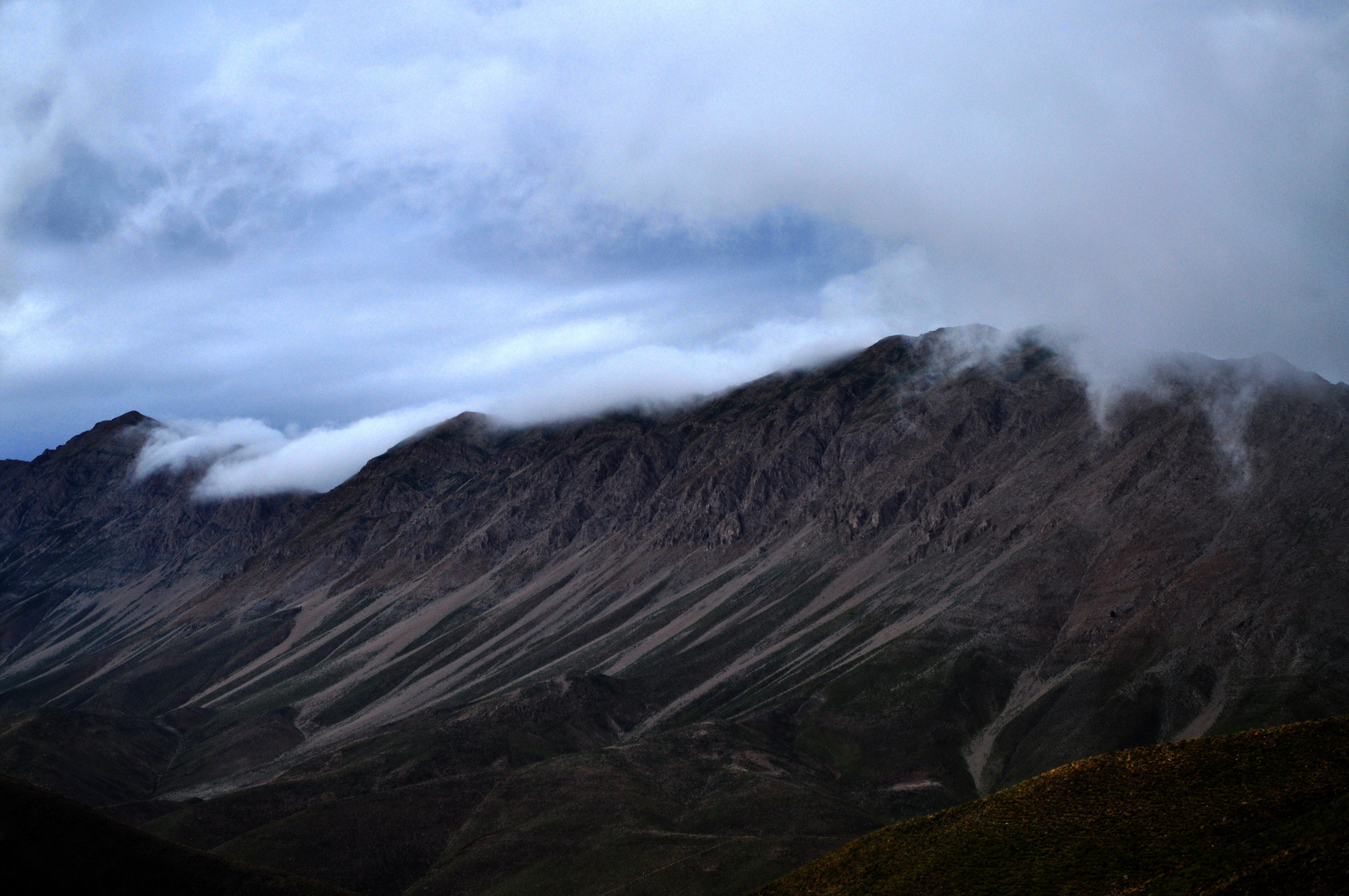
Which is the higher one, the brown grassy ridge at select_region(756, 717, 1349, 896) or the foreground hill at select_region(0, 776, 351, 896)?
the foreground hill at select_region(0, 776, 351, 896)

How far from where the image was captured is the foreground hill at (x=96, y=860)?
63.4m

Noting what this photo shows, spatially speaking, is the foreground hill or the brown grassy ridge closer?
the brown grassy ridge

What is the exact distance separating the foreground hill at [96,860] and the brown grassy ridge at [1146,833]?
3723 centimetres

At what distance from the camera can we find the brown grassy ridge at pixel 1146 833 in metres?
42.6

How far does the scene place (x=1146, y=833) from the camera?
1978 inches

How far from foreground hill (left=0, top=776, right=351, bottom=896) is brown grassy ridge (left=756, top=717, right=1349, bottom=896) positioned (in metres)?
37.2

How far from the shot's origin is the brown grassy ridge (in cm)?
4256

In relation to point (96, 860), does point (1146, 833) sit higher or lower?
lower

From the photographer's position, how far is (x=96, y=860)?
65875mm

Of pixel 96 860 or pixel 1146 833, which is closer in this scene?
pixel 1146 833

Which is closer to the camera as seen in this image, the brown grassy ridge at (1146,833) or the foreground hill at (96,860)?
the brown grassy ridge at (1146,833)

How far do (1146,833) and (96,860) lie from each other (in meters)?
63.0

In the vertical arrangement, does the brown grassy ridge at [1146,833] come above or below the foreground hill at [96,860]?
below

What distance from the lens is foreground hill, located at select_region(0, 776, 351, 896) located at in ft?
208
